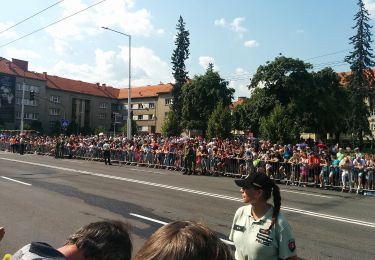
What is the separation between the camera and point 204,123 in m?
64.6

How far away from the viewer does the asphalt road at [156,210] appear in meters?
7.53

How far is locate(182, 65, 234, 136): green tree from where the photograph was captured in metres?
63.4

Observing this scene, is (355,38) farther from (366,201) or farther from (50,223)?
(50,223)

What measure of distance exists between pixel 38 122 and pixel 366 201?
76.5m

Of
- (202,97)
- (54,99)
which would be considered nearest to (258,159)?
(202,97)

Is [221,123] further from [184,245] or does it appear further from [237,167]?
[184,245]

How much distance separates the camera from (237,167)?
20.7m

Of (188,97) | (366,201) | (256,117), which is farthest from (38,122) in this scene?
(366,201)

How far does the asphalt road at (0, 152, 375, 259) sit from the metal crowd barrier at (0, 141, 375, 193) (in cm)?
124

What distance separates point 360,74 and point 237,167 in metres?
39.9

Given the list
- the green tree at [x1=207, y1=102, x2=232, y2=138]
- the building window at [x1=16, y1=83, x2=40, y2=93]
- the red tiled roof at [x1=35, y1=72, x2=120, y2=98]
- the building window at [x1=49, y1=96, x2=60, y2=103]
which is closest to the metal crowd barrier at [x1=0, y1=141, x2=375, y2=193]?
the green tree at [x1=207, y1=102, x2=232, y2=138]

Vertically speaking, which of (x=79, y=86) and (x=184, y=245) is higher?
(x=79, y=86)

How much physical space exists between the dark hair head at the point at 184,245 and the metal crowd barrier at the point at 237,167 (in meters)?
12.1

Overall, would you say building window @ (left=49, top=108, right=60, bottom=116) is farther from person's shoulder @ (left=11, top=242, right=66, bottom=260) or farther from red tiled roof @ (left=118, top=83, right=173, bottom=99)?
person's shoulder @ (left=11, top=242, right=66, bottom=260)
